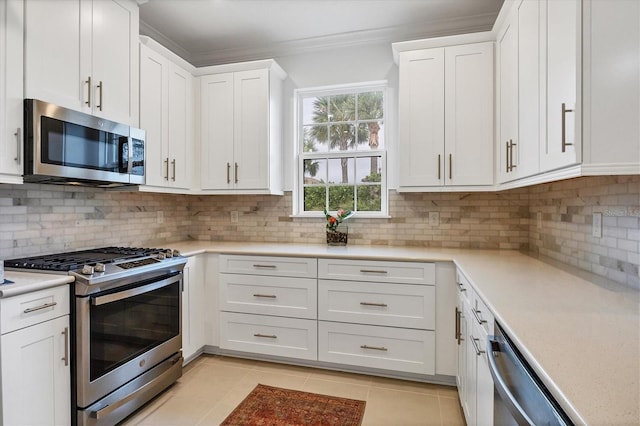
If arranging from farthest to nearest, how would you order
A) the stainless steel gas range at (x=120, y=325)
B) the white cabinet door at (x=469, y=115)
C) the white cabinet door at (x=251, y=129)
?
1. the white cabinet door at (x=251, y=129)
2. the white cabinet door at (x=469, y=115)
3. the stainless steel gas range at (x=120, y=325)

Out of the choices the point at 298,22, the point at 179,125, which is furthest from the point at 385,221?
the point at 179,125

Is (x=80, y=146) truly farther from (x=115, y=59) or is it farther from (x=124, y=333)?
(x=124, y=333)

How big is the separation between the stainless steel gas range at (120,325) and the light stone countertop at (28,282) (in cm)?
5

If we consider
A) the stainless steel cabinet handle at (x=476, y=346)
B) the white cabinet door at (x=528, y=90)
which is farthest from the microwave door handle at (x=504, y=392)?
the white cabinet door at (x=528, y=90)

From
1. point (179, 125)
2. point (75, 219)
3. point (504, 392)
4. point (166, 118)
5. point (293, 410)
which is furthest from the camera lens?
point (179, 125)

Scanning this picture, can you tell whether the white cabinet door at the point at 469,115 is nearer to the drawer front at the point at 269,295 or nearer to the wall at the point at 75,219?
the drawer front at the point at 269,295

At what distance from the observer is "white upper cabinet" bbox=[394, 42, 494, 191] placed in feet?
8.45

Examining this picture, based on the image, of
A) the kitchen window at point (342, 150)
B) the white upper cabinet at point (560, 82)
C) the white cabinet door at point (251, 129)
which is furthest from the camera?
the kitchen window at point (342, 150)

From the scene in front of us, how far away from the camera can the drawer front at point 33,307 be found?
1.46 metres

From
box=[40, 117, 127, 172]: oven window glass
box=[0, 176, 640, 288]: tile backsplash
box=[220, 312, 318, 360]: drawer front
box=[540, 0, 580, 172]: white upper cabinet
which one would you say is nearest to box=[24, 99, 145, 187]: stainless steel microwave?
box=[40, 117, 127, 172]: oven window glass

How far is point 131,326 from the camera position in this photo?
6.72ft

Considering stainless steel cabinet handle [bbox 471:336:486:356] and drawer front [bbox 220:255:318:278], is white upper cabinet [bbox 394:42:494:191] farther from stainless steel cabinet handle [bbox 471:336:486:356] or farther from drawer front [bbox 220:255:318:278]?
stainless steel cabinet handle [bbox 471:336:486:356]

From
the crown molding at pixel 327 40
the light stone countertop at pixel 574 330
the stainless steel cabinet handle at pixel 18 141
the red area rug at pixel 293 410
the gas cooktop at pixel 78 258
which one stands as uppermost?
the crown molding at pixel 327 40

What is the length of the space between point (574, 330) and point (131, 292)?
208 cm
